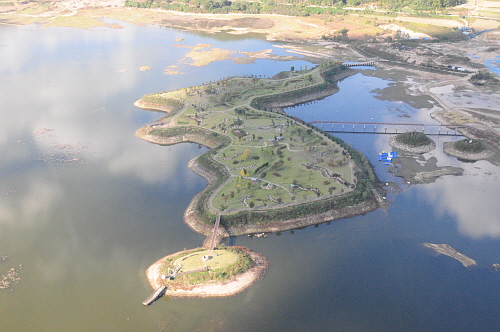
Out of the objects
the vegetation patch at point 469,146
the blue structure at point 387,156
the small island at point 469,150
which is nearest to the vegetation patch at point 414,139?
the small island at point 469,150

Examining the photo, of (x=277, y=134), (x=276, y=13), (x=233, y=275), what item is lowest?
(x=233, y=275)

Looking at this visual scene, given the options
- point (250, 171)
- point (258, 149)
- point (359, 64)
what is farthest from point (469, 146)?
point (359, 64)

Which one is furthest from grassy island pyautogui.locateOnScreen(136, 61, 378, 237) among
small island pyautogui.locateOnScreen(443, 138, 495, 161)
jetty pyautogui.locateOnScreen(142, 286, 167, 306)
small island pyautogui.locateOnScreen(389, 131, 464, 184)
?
small island pyautogui.locateOnScreen(443, 138, 495, 161)

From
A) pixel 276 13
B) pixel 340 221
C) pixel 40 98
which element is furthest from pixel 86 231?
pixel 276 13

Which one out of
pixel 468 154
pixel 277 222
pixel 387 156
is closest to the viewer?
pixel 277 222

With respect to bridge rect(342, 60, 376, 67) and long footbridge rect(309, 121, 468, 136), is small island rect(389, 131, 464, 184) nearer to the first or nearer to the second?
long footbridge rect(309, 121, 468, 136)

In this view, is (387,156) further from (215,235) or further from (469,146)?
(215,235)

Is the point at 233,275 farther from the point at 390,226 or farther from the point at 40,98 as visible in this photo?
the point at 40,98
